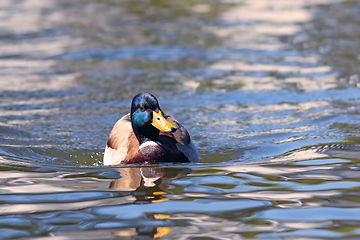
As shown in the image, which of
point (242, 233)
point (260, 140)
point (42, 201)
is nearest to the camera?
point (242, 233)

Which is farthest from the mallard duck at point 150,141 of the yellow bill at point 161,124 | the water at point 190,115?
the water at point 190,115

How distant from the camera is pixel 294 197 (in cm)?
489

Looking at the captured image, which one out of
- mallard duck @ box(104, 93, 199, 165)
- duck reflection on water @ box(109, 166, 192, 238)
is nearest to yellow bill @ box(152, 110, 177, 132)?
mallard duck @ box(104, 93, 199, 165)

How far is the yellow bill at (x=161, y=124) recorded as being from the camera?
5.88 m

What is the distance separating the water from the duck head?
42 centimetres

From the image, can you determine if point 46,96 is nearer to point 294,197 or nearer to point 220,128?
point 220,128

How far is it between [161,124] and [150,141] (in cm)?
39

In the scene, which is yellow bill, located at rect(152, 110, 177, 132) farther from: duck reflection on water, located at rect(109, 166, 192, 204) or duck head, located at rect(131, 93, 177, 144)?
duck reflection on water, located at rect(109, 166, 192, 204)

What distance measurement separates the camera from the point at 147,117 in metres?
6.08

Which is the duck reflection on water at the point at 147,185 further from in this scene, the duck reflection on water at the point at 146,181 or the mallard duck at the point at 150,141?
the mallard duck at the point at 150,141

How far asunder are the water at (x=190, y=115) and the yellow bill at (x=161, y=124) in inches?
18.5

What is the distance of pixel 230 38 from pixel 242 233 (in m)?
11.3

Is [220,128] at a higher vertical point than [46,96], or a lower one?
lower

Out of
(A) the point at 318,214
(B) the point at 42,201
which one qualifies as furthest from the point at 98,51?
(A) the point at 318,214
